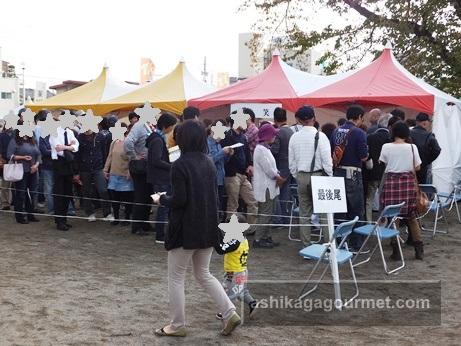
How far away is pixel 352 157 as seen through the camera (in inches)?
249

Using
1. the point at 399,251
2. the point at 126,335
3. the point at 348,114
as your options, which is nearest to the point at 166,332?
the point at 126,335

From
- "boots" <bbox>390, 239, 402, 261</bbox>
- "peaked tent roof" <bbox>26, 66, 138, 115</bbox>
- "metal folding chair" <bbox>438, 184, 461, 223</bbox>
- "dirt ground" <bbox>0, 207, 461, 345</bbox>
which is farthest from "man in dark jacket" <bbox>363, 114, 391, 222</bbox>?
"peaked tent roof" <bbox>26, 66, 138, 115</bbox>

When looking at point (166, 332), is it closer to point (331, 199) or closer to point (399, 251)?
point (331, 199)

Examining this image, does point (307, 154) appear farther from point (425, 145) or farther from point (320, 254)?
point (425, 145)

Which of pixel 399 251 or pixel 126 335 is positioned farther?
pixel 399 251

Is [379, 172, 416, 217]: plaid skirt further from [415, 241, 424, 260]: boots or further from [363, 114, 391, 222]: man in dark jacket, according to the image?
[363, 114, 391, 222]: man in dark jacket

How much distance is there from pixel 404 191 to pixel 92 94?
9.54 meters

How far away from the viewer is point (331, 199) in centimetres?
476

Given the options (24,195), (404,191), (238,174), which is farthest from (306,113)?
(24,195)

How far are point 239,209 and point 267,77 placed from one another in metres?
3.73

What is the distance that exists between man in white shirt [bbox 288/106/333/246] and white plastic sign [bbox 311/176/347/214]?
120 centimetres

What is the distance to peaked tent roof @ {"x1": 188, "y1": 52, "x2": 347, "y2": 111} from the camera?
9.91m

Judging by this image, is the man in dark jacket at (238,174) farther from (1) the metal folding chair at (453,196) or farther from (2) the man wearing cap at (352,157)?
(1) the metal folding chair at (453,196)

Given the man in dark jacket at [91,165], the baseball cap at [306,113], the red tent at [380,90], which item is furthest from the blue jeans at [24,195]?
the red tent at [380,90]
